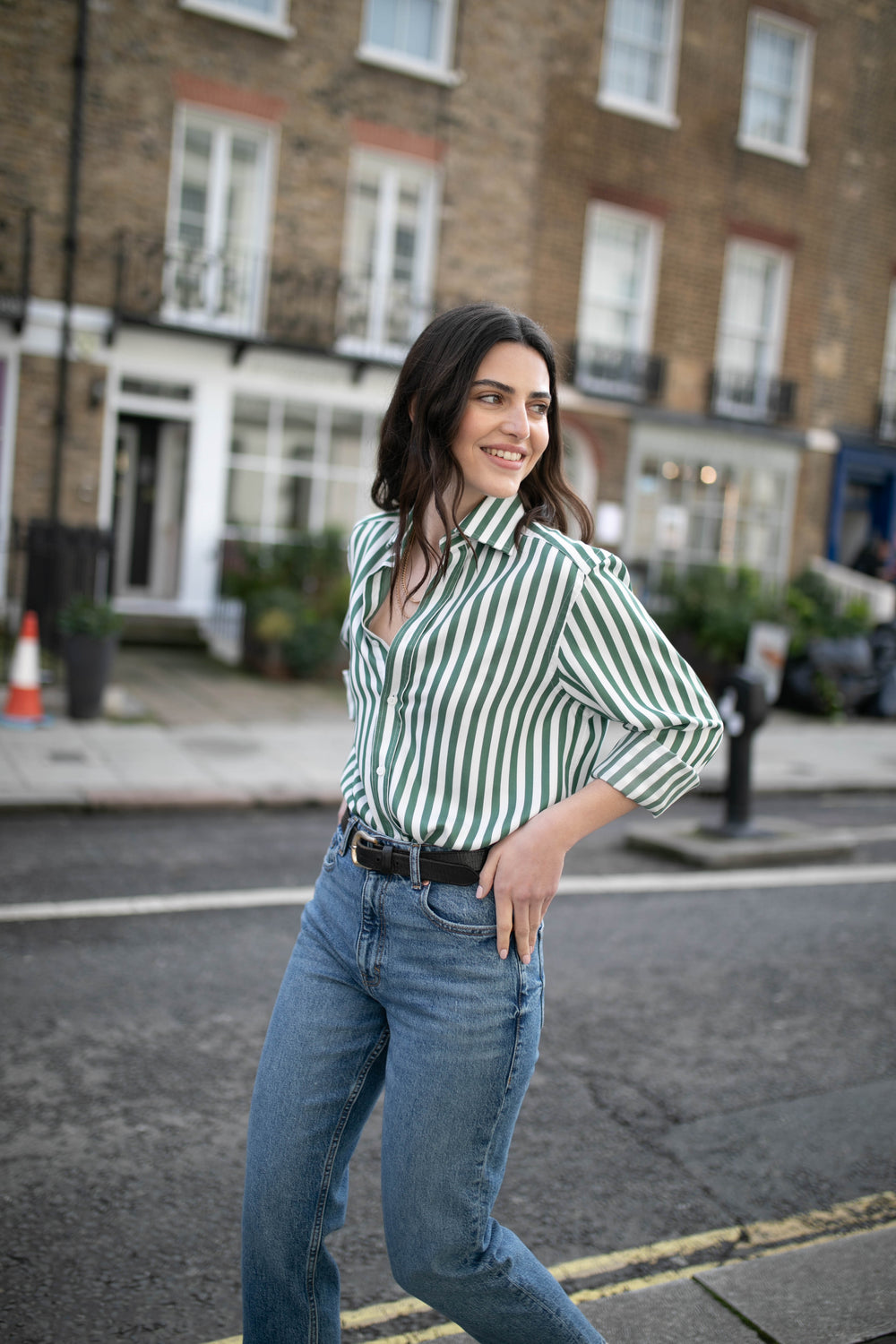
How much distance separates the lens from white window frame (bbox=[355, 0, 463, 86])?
14984 millimetres

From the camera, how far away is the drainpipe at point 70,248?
44.0 ft

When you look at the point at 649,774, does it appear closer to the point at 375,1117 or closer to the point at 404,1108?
the point at 404,1108

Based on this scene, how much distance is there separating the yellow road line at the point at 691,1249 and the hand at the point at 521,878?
1255 mm

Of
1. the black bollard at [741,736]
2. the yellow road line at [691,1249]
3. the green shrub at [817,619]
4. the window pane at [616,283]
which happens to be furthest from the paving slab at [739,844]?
the window pane at [616,283]

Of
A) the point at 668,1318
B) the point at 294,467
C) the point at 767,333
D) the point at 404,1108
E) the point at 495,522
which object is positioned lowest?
the point at 668,1318

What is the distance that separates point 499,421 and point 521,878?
749 mm

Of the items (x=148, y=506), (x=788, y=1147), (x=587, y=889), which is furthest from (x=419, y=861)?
(x=148, y=506)

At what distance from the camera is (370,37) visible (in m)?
15.3

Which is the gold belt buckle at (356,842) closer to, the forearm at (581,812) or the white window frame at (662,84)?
the forearm at (581,812)

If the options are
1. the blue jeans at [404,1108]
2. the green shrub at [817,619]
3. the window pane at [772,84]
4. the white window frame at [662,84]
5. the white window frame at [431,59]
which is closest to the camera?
the blue jeans at [404,1108]

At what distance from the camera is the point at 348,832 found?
202 cm

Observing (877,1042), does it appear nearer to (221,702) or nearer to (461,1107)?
(461,1107)

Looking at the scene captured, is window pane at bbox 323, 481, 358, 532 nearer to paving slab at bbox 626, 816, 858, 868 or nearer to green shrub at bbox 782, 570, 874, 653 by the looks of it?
green shrub at bbox 782, 570, 874, 653

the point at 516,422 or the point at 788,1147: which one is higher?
the point at 516,422
